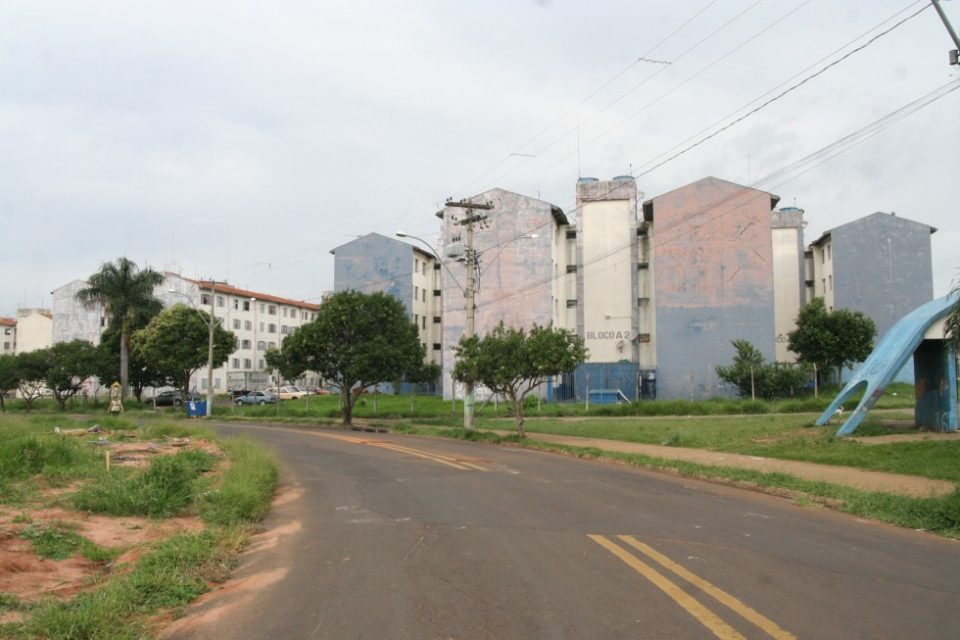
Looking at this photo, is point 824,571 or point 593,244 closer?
point 824,571

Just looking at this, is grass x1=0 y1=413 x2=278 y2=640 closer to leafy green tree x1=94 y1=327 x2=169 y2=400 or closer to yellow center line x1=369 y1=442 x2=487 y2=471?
yellow center line x1=369 y1=442 x2=487 y2=471

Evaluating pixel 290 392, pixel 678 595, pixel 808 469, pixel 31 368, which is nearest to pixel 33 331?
pixel 31 368

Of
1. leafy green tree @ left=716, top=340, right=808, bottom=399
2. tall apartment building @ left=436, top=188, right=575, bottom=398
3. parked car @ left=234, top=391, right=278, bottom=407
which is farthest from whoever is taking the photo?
parked car @ left=234, top=391, right=278, bottom=407

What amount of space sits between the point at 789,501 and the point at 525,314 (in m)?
41.6

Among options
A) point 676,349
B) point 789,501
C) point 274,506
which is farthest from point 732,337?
point 274,506

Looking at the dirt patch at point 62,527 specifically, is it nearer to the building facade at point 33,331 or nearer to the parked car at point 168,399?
the parked car at point 168,399

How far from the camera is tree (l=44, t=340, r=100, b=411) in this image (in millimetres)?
Answer: 54969

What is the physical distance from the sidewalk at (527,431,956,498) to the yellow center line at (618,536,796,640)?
6137mm

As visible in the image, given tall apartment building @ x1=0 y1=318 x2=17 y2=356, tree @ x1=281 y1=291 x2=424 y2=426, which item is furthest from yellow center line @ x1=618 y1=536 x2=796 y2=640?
tall apartment building @ x1=0 y1=318 x2=17 y2=356

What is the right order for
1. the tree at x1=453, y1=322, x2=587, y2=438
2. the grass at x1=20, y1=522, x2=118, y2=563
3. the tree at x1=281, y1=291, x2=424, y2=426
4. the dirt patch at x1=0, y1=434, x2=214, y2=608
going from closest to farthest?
1. the dirt patch at x1=0, y1=434, x2=214, y2=608
2. the grass at x1=20, y1=522, x2=118, y2=563
3. the tree at x1=453, y1=322, x2=587, y2=438
4. the tree at x1=281, y1=291, x2=424, y2=426

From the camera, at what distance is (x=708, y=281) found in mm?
50438

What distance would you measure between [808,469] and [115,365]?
2101 inches

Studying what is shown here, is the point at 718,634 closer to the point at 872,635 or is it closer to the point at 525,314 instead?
the point at 872,635

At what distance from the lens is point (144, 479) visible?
39.2ft
